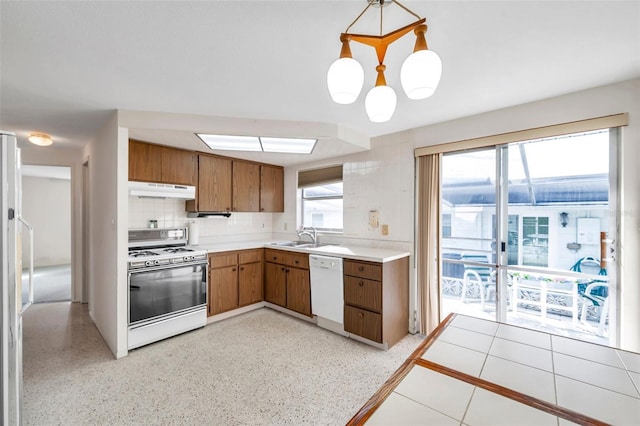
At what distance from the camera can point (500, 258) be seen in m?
2.62

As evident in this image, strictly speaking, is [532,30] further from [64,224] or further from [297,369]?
[64,224]

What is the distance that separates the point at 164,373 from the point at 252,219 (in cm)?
253

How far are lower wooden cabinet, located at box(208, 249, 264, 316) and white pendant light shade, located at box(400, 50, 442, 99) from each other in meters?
2.97

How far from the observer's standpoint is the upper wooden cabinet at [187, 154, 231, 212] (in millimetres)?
3455

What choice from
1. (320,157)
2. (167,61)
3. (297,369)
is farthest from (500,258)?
(167,61)

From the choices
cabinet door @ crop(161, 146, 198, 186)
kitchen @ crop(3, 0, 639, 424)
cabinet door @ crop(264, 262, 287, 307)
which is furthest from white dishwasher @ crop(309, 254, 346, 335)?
cabinet door @ crop(161, 146, 198, 186)

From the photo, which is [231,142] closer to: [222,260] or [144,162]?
[144,162]

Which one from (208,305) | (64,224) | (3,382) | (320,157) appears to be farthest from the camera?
(64,224)

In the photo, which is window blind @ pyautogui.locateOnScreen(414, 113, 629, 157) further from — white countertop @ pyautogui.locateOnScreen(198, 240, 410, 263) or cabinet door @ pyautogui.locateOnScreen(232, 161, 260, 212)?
cabinet door @ pyautogui.locateOnScreen(232, 161, 260, 212)

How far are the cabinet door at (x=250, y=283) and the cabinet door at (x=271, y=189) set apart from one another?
3.19 feet

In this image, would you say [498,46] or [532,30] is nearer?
[532,30]

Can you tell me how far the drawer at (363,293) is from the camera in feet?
8.72

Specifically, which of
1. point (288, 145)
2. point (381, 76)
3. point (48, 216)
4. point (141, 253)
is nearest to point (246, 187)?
point (288, 145)

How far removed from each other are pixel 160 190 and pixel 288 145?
153 centimetres
